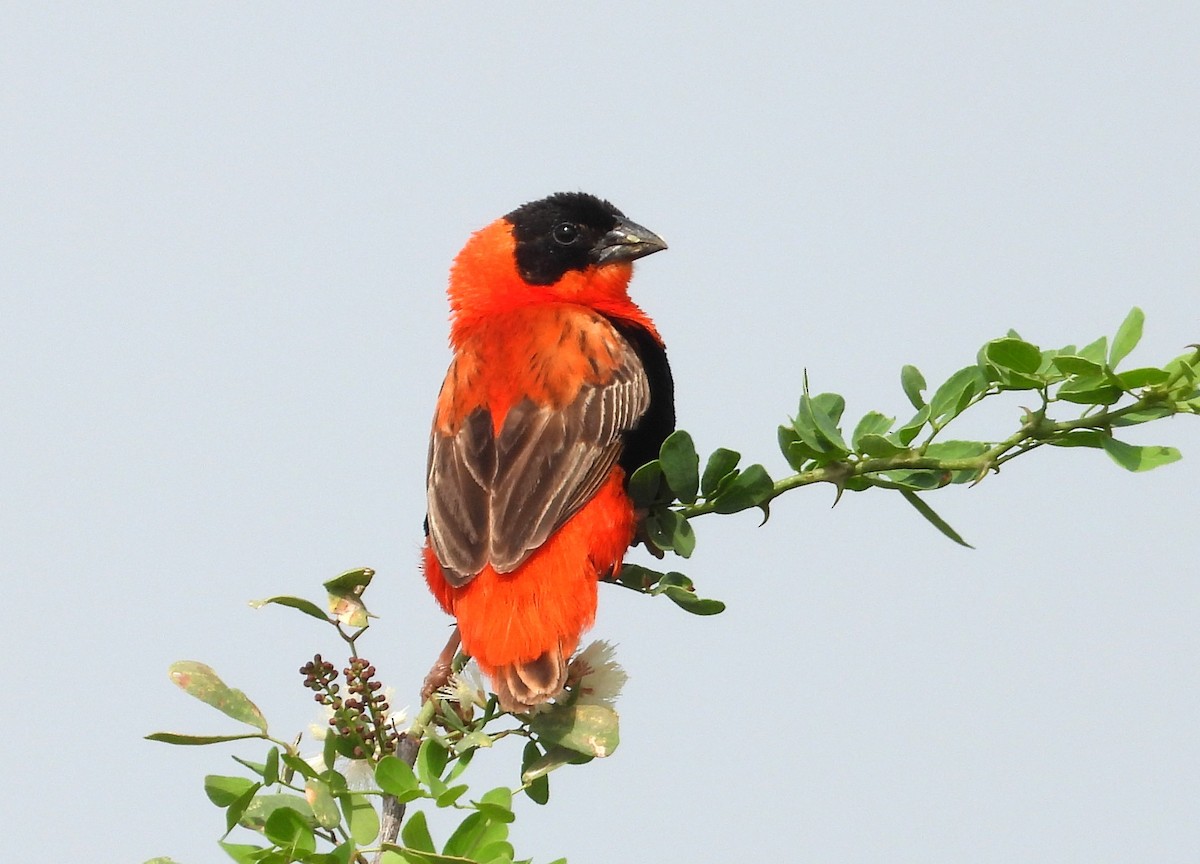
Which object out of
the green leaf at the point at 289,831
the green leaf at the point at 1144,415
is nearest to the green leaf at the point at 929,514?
the green leaf at the point at 1144,415

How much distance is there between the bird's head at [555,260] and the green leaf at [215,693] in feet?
6.72

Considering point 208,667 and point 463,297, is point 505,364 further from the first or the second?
point 208,667

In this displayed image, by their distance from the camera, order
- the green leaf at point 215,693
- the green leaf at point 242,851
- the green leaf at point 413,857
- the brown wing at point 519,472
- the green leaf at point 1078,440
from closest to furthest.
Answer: the green leaf at point 413,857, the green leaf at point 242,851, the green leaf at point 215,693, the green leaf at point 1078,440, the brown wing at point 519,472

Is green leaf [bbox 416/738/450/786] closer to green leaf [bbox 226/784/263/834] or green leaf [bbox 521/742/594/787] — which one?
green leaf [bbox 521/742/594/787]

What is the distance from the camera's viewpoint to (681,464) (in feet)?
11.1

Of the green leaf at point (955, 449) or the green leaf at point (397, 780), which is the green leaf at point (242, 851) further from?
the green leaf at point (955, 449)

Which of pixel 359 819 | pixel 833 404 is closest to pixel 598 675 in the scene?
pixel 359 819

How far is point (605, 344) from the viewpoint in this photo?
4.30 m

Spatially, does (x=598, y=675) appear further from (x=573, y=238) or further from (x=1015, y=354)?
(x=573, y=238)

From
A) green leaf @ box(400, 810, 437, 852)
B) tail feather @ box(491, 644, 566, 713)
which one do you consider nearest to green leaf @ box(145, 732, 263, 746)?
green leaf @ box(400, 810, 437, 852)

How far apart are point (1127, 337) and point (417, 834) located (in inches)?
72.2

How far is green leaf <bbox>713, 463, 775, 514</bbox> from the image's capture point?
3293 millimetres

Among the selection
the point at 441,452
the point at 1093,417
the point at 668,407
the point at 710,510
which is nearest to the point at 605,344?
the point at 668,407

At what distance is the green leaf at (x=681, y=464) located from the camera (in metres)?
3.34
